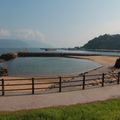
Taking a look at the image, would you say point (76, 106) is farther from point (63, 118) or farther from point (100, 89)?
point (100, 89)

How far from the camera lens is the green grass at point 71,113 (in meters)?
14.1

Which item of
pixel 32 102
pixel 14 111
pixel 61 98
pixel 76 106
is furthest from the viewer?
pixel 61 98

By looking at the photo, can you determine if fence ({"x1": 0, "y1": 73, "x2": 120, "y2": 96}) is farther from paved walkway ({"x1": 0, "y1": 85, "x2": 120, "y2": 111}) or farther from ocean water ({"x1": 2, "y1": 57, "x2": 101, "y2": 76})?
ocean water ({"x1": 2, "y1": 57, "x2": 101, "y2": 76})

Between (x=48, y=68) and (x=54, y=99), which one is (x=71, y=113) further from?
(x=48, y=68)

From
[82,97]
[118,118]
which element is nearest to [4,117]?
[118,118]

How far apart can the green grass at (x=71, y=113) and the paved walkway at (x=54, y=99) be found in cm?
140

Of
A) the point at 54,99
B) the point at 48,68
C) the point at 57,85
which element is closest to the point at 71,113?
the point at 54,99

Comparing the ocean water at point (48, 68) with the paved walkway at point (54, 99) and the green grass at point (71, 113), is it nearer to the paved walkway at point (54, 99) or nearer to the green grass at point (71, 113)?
the paved walkway at point (54, 99)

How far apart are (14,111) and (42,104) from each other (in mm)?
2260

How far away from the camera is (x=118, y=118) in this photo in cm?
1446

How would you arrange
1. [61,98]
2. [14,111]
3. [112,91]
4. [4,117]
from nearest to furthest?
[4,117], [14,111], [61,98], [112,91]

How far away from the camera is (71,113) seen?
48.7 ft

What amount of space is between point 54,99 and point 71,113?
11.8 ft

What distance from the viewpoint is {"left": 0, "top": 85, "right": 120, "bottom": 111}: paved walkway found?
16578 mm
